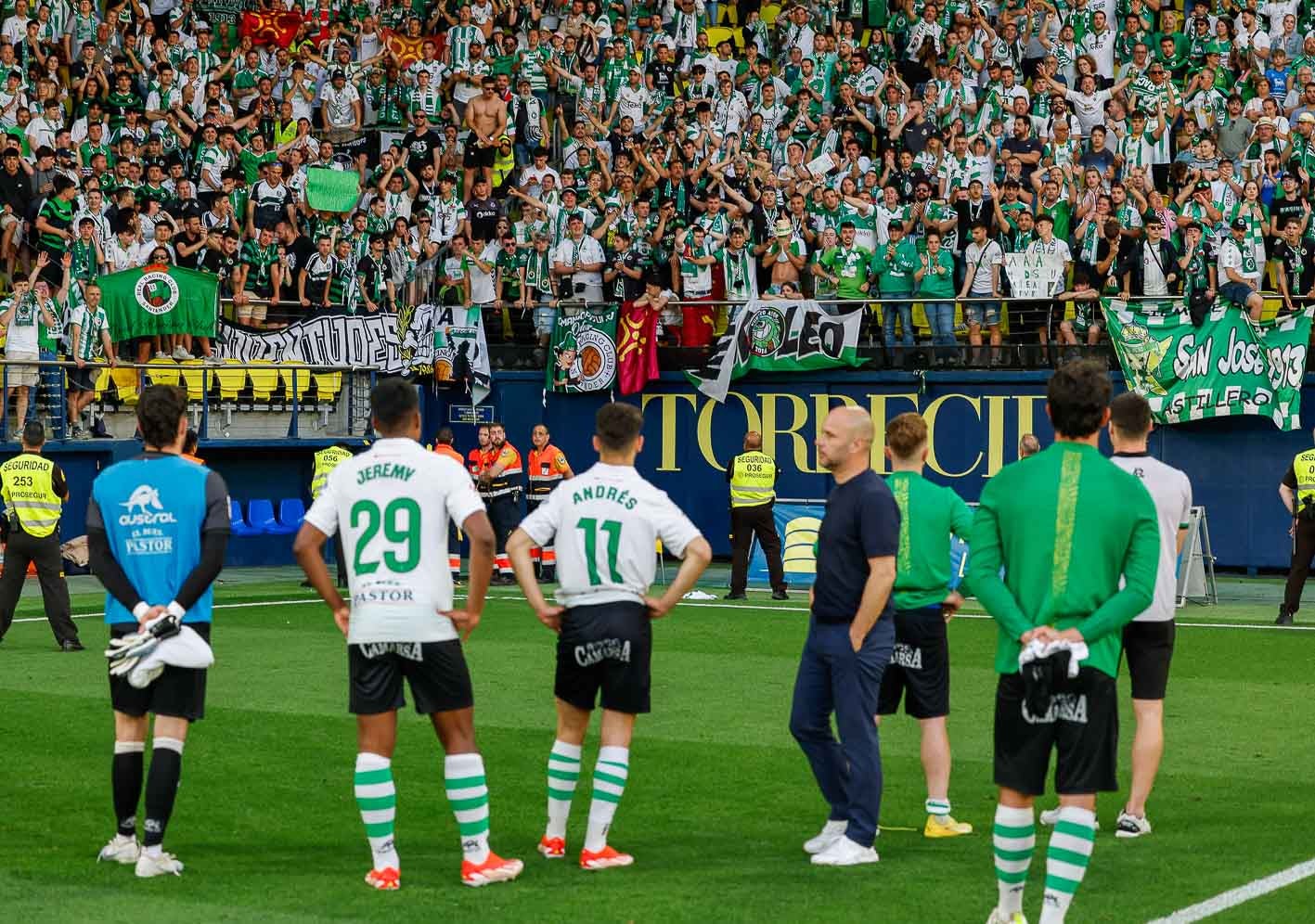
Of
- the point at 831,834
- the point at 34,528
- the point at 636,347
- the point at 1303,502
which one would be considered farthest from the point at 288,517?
the point at 831,834

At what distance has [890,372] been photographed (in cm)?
2684

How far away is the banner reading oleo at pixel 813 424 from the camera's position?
26453 millimetres

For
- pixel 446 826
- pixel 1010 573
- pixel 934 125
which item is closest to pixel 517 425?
pixel 934 125

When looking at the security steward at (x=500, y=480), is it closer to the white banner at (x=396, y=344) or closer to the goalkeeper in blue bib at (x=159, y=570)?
the white banner at (x=396, y=344)

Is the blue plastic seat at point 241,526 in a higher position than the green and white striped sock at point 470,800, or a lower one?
lower

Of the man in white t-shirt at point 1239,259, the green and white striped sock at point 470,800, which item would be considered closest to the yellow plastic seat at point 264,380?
the man in white t-shirt at point 1239,259

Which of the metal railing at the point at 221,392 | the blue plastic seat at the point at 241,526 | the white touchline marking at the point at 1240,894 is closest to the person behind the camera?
the white touchline marking at the point at 1240,894

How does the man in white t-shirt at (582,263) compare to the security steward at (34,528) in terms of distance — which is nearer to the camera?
the security steward at (34,528)

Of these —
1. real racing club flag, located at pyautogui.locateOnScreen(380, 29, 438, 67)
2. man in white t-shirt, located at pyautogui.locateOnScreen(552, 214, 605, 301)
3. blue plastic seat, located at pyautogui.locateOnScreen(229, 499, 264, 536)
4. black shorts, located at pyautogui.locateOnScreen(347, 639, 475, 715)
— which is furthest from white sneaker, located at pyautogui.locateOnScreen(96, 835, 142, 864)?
real racing club flag, located at pyautogui.locateOnScreen(380, 29, 438, 67)

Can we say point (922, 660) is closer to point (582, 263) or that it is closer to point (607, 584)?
point (607, 584)

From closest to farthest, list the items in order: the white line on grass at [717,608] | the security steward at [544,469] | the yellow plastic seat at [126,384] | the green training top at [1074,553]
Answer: the green training top at [1074,553], the white line on grass at [717,608], the security steward at [544,469], the yellow plastic seat at [126,384]

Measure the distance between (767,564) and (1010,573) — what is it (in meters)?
16.8

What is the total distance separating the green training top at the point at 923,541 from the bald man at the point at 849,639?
1.99ft

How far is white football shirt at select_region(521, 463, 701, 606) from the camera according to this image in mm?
8180
